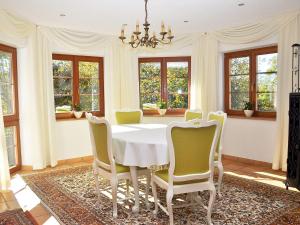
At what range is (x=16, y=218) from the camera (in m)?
2.92

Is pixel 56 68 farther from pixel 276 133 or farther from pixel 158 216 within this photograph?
pixel 276 133

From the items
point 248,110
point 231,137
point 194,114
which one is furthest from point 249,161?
point 194,114

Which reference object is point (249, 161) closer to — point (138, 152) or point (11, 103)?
point (138, 152)

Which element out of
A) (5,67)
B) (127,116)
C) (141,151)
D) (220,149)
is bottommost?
(220,149)

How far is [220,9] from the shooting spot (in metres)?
4.08

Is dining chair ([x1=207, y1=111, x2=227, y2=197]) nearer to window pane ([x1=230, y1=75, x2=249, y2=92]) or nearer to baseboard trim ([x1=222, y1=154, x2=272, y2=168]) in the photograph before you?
baseboard trim ([x1=222, y1=154, x2=272, y2=168])

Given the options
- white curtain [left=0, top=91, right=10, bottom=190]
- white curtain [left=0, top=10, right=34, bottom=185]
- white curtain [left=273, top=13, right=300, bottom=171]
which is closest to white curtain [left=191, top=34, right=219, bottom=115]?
white curtain [left=273, top=13, right=300, bottom=171]

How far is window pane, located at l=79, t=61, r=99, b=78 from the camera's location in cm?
559

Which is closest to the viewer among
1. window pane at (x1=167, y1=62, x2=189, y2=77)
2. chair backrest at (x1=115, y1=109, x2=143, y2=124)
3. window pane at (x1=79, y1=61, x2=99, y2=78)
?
chair backrest at (x1=115, y1=109, x2=143, y2=124)

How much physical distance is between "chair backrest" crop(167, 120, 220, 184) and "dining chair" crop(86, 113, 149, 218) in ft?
2.15

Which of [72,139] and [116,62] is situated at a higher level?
[116,62]

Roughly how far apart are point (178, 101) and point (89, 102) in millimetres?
1910

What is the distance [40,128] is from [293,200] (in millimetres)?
3964

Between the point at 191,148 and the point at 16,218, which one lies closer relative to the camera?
the point at 191,148
